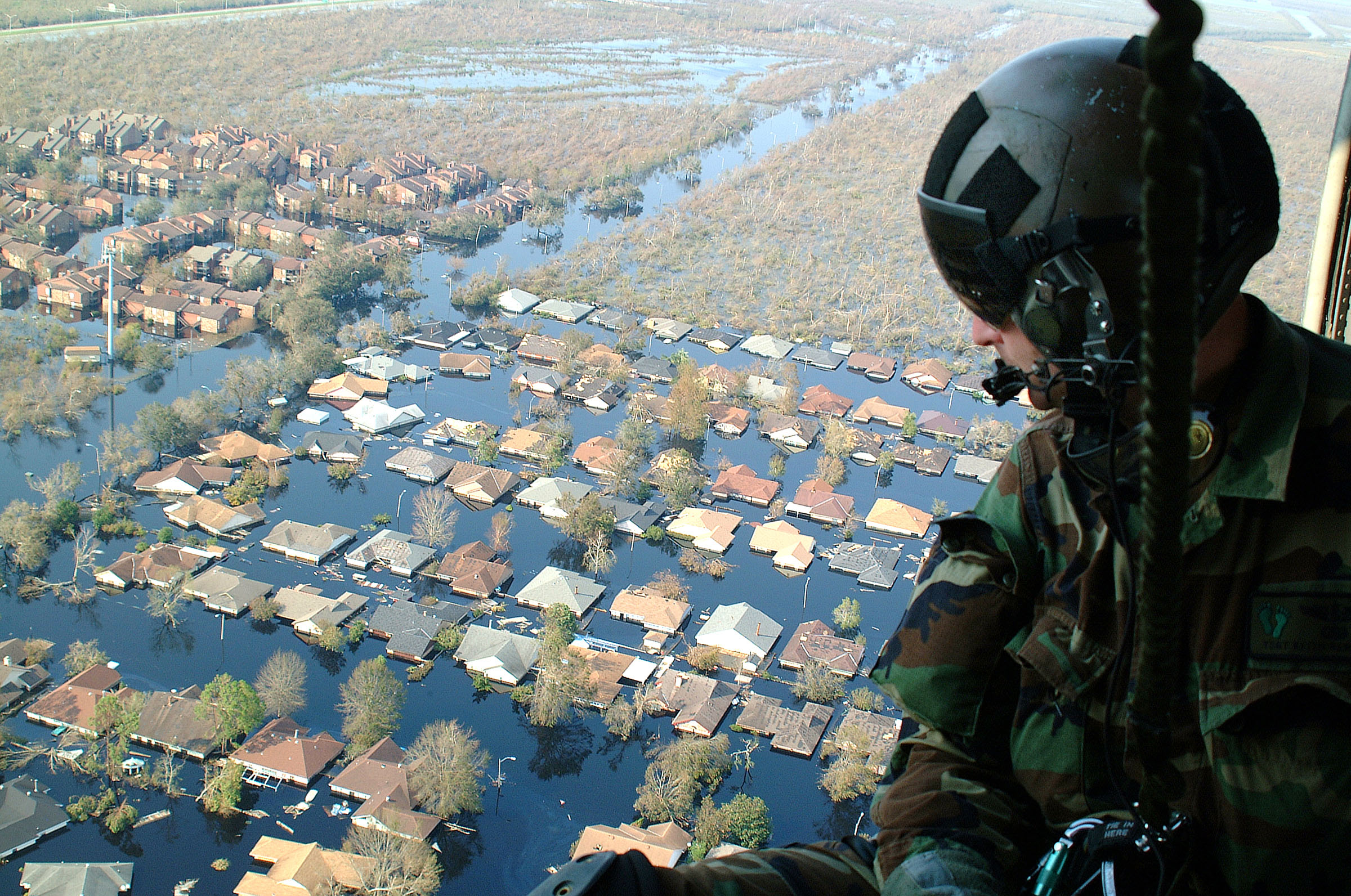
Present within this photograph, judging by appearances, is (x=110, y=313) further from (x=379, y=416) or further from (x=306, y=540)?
(x=306, y=540)

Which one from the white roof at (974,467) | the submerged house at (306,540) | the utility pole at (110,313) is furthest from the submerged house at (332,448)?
the white roof at (974,467)

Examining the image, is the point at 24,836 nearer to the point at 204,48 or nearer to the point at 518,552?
the point at 518,552

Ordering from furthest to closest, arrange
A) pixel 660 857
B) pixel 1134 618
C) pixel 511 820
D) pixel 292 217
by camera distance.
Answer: pixel 292 217, pixel 511 820, pixel 660 857, pixel 1134 618

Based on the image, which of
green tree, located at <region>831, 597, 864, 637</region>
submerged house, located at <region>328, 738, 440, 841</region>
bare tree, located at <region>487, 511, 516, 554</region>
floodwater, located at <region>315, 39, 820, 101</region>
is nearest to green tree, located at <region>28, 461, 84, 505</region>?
bare tree, located at <region>487, 511, 516, 554</region>

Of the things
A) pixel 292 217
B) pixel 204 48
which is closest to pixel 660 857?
pixel 292 217

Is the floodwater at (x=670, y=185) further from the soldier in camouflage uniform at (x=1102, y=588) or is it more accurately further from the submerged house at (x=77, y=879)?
the soldier in camouflage uniform at (x=1102, y=588)
